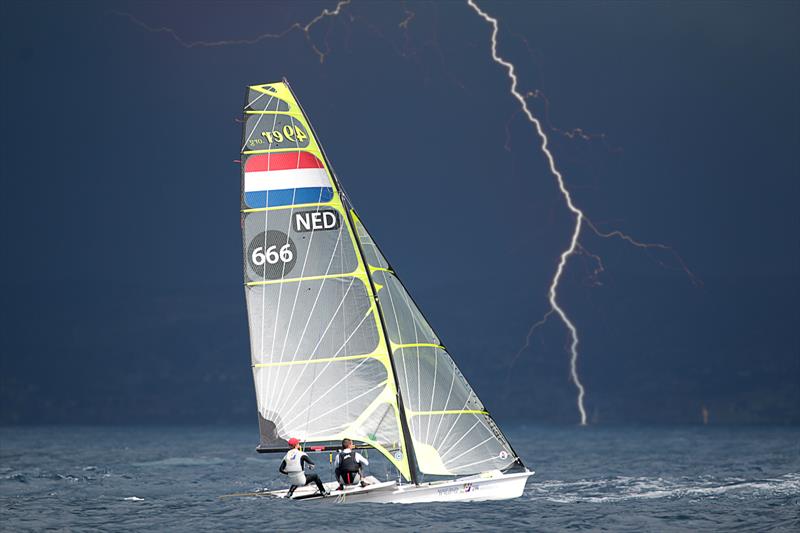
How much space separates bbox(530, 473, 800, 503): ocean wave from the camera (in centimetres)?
4019

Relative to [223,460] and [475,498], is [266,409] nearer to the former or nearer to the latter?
[475,498]

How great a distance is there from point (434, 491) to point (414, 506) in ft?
9.90

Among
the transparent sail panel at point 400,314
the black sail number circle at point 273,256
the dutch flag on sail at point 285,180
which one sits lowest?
the transparent sail panel at point 400,314

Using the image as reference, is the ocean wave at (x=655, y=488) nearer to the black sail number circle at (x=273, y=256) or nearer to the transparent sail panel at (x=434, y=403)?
the transparent sail panel at (x=434, y=403)

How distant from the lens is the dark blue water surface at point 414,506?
3209cm

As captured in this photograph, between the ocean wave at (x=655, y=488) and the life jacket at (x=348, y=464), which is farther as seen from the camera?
the ocean wave at (x=655, y=488)

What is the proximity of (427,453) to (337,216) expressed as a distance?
23.9 ft

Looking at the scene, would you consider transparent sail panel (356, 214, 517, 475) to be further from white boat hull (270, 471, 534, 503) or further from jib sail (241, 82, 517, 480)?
white boat hull (270, 471, 534, 503)

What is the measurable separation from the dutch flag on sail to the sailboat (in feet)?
0.09

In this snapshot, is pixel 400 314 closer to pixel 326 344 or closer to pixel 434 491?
pixel 326 344

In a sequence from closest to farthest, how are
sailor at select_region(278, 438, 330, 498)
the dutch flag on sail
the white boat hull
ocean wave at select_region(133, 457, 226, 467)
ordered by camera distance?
the white boat hull < sailor at select_region(278, 438, 330, 498) < the dutch flag on sail < ocean wave at select_region(133, 457, 226, 467)

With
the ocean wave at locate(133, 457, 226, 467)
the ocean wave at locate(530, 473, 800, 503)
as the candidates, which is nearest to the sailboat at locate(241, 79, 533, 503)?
the ocean wave at locate(530, 473, 800, 503)

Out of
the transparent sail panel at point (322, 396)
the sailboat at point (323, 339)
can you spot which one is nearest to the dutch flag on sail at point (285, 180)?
the sailboat at point (323, 339)

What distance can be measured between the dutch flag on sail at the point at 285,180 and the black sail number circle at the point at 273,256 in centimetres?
102
